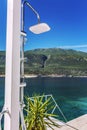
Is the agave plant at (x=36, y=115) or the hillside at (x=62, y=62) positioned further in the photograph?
the hillside at (x=62, y=62)

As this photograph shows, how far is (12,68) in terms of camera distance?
4.92 ft

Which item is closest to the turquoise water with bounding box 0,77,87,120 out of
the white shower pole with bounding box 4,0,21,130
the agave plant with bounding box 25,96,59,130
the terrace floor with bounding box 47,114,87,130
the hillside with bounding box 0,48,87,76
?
the hillside with bounding box 0,48,87,76

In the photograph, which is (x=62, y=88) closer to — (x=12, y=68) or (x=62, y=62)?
(x=62, y=62)

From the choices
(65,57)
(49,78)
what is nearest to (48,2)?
(65,57)

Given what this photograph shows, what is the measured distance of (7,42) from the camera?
5.01 ft

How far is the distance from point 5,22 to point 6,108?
20.9 inches

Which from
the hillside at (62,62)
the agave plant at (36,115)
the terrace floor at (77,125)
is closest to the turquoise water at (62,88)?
the hillside at (62,62)

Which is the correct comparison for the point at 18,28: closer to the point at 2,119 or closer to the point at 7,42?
the point at 7,42

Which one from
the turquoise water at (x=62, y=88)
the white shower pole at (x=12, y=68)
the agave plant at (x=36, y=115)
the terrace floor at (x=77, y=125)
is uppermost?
the white shower pole at (x=12, y=68)

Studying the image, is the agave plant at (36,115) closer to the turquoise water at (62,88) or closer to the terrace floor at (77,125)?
the terrace floor at (77,125)

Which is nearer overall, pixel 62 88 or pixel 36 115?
pixel 36 115

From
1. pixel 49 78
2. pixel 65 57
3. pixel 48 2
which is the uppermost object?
pixel 48 2

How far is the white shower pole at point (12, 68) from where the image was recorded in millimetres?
1497

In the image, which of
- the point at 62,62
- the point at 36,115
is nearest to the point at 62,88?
the point at 62,62
